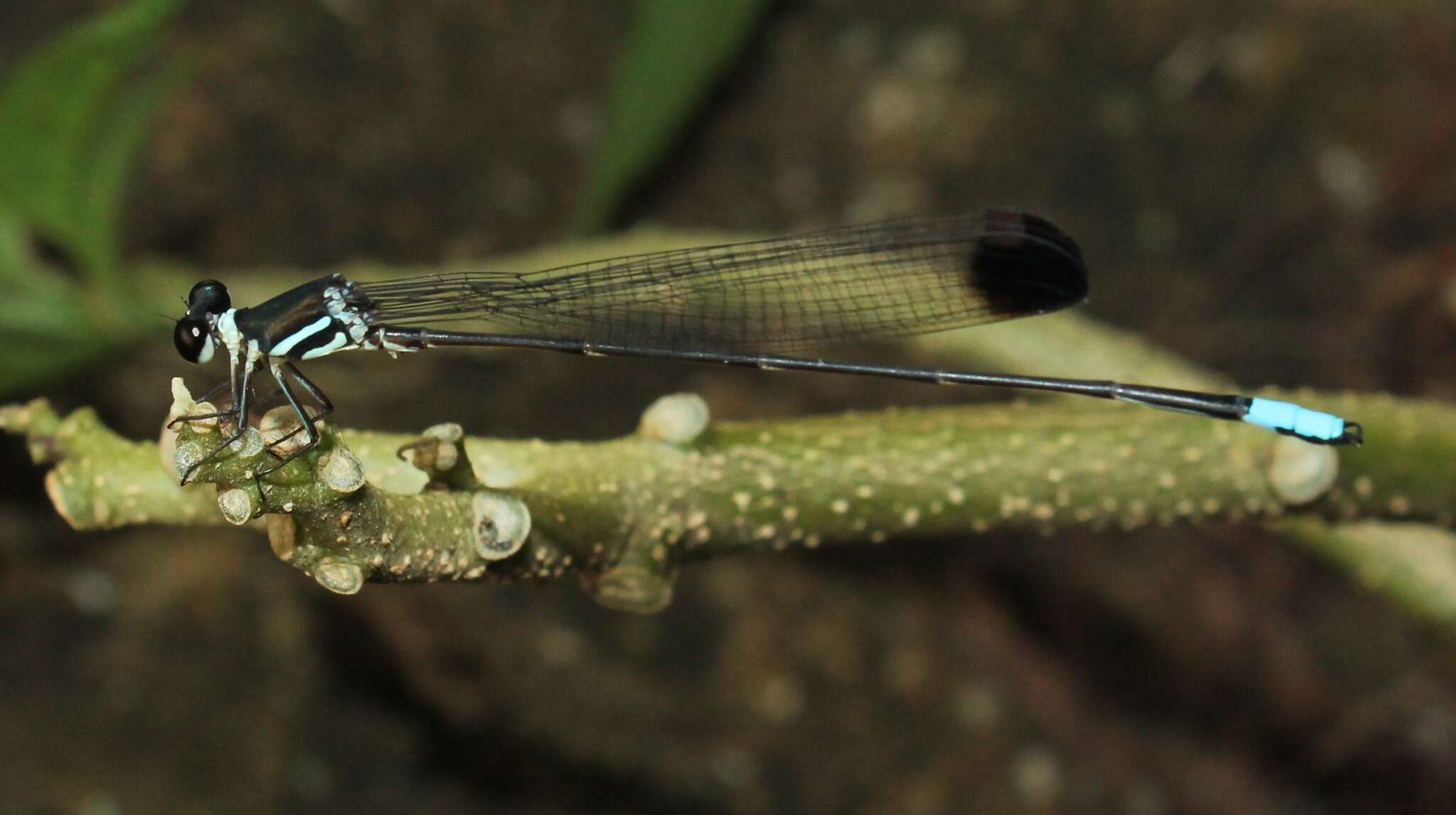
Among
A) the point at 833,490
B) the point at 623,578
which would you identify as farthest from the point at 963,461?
the point at 623,578

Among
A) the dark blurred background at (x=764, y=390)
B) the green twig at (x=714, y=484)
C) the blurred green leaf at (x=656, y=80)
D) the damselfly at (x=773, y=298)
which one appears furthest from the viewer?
the dark blurred background at (x=764, y=390)

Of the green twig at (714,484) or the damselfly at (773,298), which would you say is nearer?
the green twig at (714,484)

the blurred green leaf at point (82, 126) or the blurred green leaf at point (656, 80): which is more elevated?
the blurred green leaf at point (656, 80)

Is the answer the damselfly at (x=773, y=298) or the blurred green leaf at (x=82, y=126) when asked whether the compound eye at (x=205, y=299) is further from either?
the blurred green leaf at (x=82, y=126)

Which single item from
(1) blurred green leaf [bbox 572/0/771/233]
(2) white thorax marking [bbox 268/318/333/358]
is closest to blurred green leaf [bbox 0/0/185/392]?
(2) white thorax marking [bbox 268/318/333/358]

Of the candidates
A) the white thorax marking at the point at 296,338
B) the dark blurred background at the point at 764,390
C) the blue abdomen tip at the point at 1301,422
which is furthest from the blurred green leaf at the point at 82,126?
the blue abdomen tip at the point at 1301,422

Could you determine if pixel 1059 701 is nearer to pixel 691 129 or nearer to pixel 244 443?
pixel 691 129

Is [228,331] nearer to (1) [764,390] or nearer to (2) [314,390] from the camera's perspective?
(2) [314,390]
